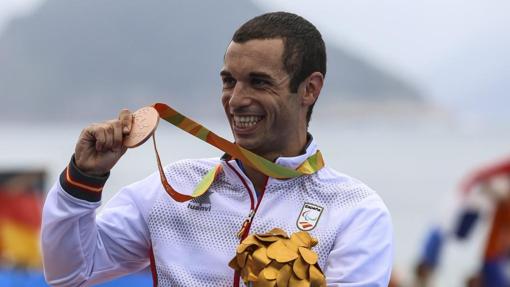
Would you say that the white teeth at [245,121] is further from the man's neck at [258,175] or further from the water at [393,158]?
the water at [393,158]

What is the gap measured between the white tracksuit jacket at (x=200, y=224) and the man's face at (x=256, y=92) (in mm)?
118

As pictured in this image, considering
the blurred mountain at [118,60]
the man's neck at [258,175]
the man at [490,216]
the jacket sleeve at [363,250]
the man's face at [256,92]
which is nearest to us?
the jacket sleeve at [363,250]

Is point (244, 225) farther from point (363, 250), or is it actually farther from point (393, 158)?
point (393, 158)

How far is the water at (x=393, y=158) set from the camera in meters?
33.4

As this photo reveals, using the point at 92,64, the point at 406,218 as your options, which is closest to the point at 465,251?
the point at 406,218

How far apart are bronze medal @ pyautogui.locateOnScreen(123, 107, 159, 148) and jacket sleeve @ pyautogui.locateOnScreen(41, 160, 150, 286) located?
155 millimetres

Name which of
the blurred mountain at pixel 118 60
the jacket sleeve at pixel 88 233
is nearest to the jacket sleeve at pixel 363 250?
the jacket sleeve at pixel 88 233

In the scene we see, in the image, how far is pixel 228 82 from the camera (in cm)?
406

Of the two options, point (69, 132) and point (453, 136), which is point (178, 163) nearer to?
point (69, 132)

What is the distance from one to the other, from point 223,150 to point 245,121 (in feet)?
0.35

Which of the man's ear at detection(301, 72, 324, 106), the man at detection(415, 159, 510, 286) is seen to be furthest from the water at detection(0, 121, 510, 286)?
the man's ear at detection(301, 72, 324, 106)

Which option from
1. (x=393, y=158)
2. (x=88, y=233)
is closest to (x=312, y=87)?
(x=88, y=233)

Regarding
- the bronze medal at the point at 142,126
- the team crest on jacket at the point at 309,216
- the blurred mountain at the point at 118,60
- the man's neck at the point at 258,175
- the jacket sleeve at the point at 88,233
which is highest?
the bronze medal at the point at 142,126

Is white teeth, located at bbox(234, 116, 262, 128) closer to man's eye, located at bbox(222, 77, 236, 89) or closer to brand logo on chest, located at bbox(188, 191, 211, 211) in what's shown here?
man's eye, located at bbox(222, 77, 236, 89)
